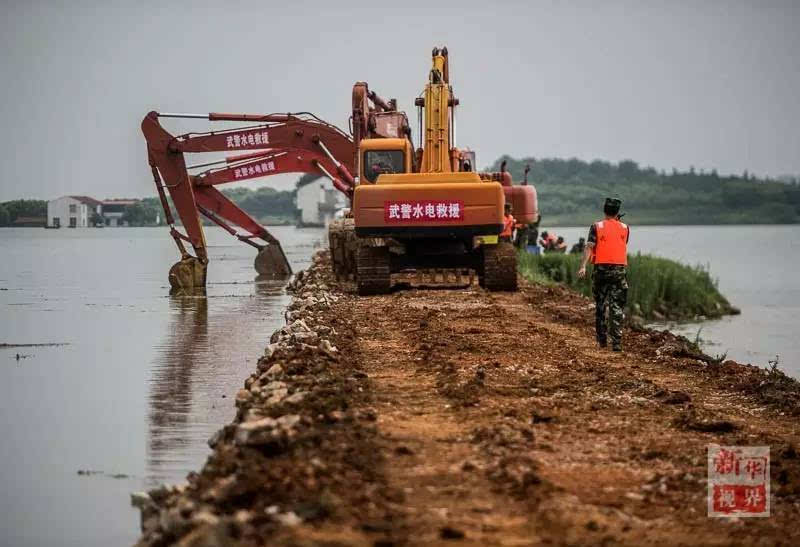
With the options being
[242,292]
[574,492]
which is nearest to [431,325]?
[574,492]

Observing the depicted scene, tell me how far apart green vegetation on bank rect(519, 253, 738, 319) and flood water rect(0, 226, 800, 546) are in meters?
1.20

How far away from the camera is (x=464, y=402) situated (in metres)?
9.95

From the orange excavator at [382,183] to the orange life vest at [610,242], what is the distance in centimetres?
614

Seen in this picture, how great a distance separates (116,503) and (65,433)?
2.92m

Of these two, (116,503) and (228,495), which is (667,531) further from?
(116,503)

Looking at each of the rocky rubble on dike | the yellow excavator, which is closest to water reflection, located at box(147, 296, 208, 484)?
the rocky rubble on dike

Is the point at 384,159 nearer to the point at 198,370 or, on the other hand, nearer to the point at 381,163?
the point at 381,163

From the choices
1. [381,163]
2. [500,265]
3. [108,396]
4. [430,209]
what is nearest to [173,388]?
[108,396]

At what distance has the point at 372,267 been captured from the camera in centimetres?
2164

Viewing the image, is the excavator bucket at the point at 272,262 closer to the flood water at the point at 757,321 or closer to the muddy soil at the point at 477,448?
the flood water at the point at 757,321

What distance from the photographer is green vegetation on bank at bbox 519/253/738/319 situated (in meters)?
34.4

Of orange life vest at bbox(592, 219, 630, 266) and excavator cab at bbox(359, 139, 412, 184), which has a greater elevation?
excavator cab at bbox(359, 139, 412, 184)

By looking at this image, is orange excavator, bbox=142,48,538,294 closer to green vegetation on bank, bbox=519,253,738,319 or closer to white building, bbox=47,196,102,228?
green vegetation on bank, bbox=519,253,738,319

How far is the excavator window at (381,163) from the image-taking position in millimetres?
23312
